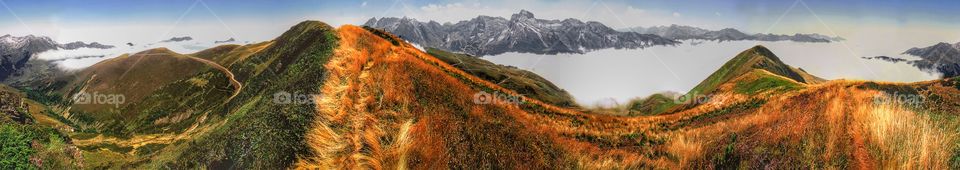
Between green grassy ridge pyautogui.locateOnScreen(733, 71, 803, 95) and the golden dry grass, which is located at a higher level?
the golden dry grass

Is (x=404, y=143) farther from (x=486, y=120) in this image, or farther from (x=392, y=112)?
(x=486, y=120)

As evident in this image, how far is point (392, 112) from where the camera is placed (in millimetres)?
10195

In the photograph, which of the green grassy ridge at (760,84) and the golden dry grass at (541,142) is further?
the green grassy ridge at (760,84)

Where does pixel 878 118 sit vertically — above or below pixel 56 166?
above

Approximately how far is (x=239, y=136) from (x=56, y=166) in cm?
1196

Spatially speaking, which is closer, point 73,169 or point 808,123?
point 808,123

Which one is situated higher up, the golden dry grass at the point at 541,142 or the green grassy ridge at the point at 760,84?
the golden dry grass at the point at 541,142

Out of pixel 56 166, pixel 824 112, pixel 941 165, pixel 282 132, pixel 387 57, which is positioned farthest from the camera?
pixel 387 57

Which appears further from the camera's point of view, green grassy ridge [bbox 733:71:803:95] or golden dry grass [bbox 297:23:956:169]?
green grassy ridge [bbox 733:71:803:95]

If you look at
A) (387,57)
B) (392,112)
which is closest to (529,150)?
(392,112)

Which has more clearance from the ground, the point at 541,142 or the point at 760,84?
the point at 541,142

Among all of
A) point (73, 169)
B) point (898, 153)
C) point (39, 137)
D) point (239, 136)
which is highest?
point (898, 153)

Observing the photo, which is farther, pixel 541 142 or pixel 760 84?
pixel 760 84

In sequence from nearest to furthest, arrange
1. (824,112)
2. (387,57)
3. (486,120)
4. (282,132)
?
(282,132) < (824,112) < (486,120) < (387,57)
